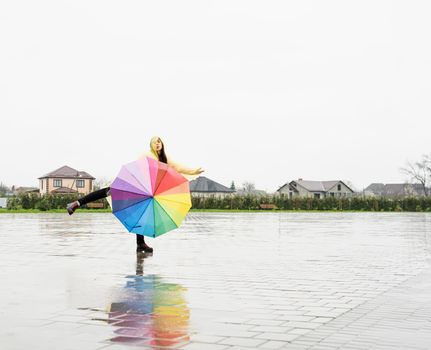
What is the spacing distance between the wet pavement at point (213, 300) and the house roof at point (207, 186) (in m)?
137

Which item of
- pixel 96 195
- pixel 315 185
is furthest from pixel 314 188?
pixel 96 195

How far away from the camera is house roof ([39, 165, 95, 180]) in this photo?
118 m

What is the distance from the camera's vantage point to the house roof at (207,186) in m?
150

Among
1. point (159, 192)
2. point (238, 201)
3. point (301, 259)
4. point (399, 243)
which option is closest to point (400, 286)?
point (301, 259)

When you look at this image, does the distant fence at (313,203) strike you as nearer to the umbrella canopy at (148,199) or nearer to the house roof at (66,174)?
the umbrella canopy at (148,199)

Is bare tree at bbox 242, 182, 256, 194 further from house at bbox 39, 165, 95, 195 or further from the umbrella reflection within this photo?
the umbrella reflection

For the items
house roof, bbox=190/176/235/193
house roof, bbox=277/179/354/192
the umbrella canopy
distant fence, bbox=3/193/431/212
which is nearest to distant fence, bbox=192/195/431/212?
distant fence, bbox=3/193/431/212

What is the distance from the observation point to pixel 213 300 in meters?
6.90

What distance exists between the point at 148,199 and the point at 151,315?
5366 millimetres

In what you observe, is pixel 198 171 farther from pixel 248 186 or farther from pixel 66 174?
pixel 248 186

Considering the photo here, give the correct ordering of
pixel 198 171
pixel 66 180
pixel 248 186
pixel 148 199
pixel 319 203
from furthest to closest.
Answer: pixel 248 186, pixel 66 180, pixel 319 203, pixel 198 171, pixel 148 199

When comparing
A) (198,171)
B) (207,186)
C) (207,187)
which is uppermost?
(207,186)

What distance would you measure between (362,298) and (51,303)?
10.9ft

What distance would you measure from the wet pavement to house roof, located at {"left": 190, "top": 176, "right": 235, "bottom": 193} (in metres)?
137
